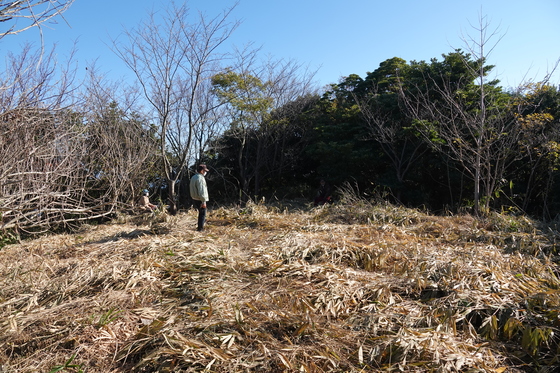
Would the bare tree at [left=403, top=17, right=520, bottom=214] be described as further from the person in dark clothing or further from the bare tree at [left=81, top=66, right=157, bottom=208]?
the bare tree at [left=81, top=66, right=157, bottom=208]

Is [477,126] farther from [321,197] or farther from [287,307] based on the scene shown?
[287,307]

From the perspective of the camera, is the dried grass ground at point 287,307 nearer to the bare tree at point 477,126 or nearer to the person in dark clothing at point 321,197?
the bare tree at point 477,126

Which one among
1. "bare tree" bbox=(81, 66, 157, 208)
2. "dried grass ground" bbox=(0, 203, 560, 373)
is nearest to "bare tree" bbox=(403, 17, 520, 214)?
"dried grass ground" bbox=(0, 203, 560, 373)

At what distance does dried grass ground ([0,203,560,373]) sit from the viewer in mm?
2270

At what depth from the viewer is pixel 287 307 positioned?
2.86 metres

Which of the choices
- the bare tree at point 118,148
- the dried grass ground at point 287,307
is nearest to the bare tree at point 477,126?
the dried grass ground at point 287,307

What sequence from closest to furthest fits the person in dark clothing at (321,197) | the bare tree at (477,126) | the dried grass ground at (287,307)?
the dried grass ground at (287,307), the bare tree at (477,126), the person in dark clothing at (321,197)

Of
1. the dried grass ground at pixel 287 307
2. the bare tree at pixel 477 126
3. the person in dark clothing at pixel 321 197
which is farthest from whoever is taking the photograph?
the person in dark clothing at pixel 321 197

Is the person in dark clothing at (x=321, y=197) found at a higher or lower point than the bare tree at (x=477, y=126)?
lower

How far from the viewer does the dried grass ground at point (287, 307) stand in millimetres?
2270

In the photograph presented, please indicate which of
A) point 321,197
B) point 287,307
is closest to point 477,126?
point 321,197

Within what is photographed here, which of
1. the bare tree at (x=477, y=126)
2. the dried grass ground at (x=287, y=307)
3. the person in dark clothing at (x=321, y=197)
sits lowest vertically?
the dried grass ground at (x=287, y=307)

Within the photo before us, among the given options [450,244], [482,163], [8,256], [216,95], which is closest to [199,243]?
[8,256]

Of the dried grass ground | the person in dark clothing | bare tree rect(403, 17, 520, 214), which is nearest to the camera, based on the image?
the dried grass ground
